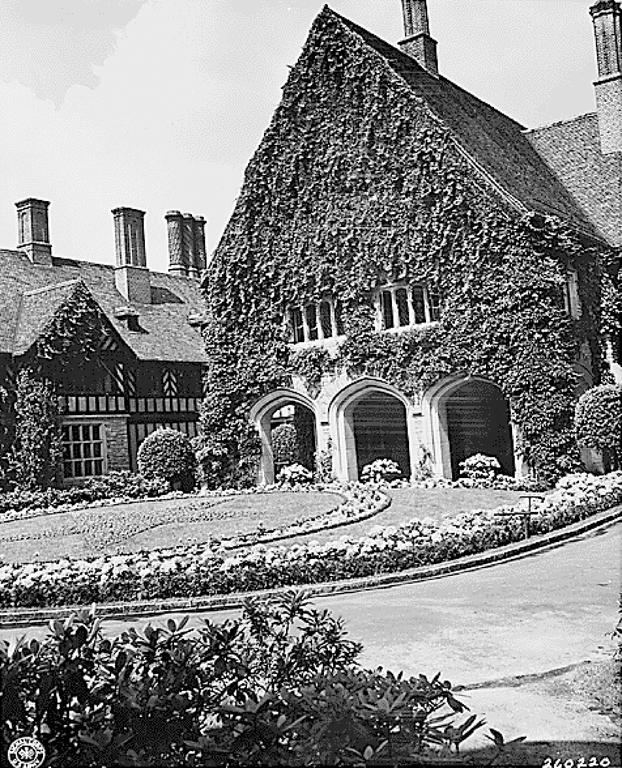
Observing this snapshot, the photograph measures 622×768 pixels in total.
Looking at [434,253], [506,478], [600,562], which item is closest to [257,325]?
[434,253]

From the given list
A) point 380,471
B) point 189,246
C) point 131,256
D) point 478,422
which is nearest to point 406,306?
point 478,422

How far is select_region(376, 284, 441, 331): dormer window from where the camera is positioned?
23125mm

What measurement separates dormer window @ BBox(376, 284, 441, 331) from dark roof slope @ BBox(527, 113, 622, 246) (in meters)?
6.11

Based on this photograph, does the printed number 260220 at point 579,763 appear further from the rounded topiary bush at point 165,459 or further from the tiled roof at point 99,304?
the tiled roof at point 99,304

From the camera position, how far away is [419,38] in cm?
2853

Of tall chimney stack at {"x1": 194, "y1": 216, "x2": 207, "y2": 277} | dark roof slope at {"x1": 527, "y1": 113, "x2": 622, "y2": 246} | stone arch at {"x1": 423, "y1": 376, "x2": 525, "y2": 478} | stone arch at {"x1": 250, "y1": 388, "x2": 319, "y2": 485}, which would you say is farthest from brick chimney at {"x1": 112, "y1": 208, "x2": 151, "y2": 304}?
stone arch at {"x1": 423, "y1": 376, "x2": 525, "y2": 478}

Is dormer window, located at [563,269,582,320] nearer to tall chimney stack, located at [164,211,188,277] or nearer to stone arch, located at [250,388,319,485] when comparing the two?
stone arch, located at [250,388,319,485]

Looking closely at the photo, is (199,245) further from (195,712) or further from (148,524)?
(195,712)

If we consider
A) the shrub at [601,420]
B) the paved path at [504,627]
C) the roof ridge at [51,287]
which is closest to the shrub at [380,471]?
the shrub at [601,420]

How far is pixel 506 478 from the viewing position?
21469mm

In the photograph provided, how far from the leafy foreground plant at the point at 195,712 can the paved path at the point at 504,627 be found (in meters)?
2.03

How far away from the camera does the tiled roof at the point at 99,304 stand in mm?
27828

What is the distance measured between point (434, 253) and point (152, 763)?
20.5 m

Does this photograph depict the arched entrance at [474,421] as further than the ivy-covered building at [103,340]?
No
